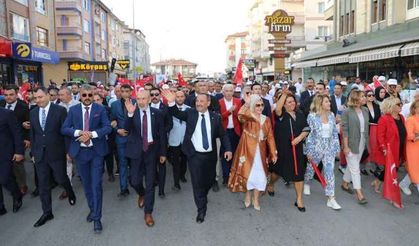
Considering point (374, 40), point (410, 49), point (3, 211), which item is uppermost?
point (374, 40)

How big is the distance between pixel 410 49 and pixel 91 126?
14.5m

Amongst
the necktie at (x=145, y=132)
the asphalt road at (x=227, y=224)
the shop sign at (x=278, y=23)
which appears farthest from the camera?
the shop sign at (x=278, y=23)

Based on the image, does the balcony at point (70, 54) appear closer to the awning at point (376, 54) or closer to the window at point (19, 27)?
the window at point (19, 27)

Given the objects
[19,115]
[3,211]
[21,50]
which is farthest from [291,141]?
[21,50]

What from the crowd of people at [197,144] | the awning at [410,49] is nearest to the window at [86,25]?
the awning at [410,49]

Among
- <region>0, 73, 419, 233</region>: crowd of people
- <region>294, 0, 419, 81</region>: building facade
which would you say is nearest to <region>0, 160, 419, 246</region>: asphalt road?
<region>0, 73, 419, 233</region>: crowd of people

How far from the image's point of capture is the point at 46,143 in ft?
18.2

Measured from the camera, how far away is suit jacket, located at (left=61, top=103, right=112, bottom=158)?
537 cm

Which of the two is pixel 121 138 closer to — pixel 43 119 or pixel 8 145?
pixel 43 119

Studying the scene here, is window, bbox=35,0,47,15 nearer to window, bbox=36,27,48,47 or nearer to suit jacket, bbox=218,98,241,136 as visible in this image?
window, bbox=36,27,48,47

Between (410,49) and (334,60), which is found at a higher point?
(334,60)

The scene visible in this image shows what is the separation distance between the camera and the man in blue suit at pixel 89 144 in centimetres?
528

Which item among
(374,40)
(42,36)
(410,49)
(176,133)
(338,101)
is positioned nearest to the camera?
(176,133)

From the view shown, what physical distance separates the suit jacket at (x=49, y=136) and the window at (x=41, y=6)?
27098mm
